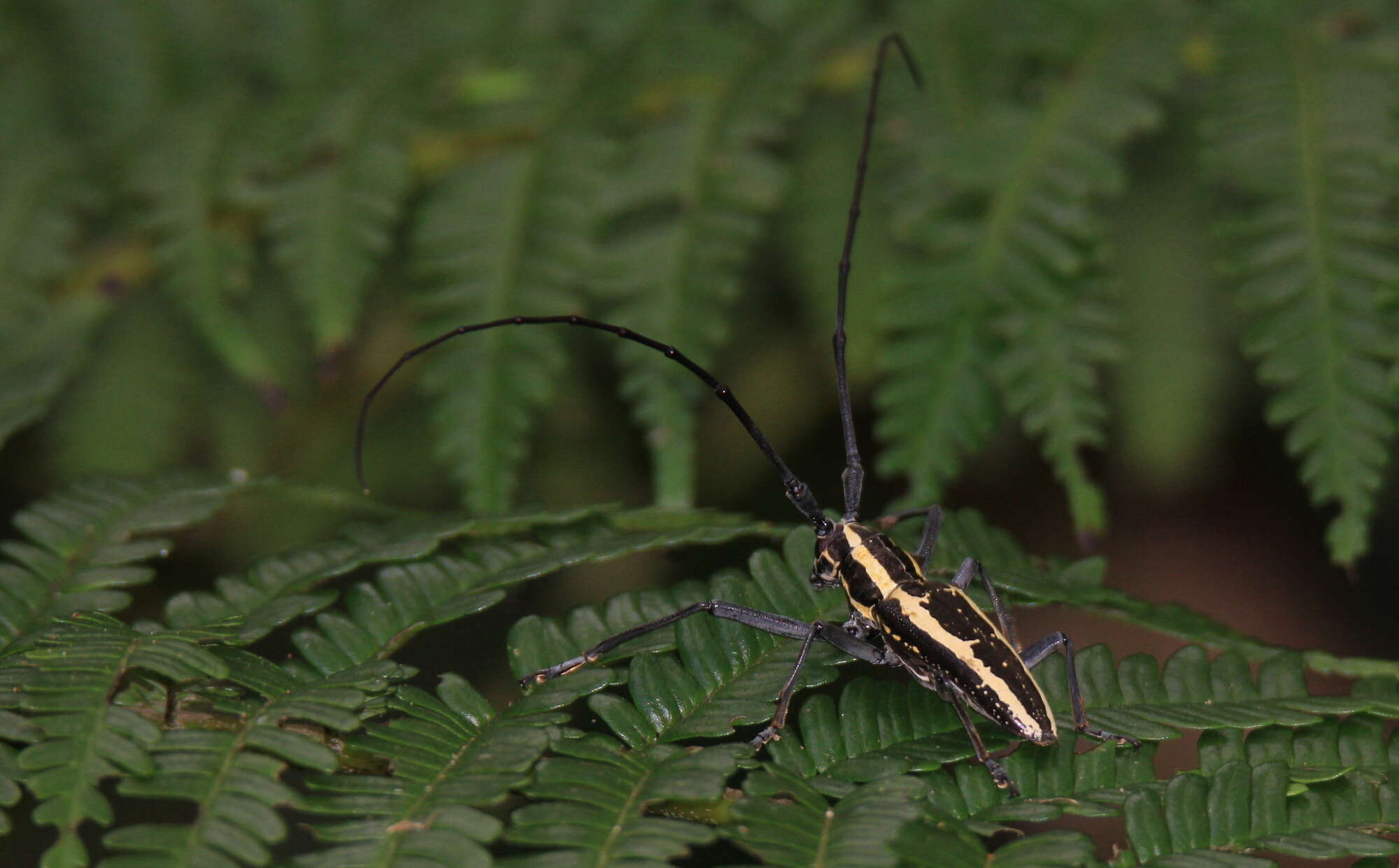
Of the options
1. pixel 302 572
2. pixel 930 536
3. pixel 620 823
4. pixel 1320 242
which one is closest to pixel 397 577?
pixel 302 572

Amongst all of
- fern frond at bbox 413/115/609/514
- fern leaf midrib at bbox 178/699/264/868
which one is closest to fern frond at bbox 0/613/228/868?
fern leaf midrib at bbox 178/699/264/868

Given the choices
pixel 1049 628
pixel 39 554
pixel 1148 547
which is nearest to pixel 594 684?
pixel 39 554

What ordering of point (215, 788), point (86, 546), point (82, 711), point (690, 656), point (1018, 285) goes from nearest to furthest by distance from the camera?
point (215, 788), point (82, 711), point (690, 656), point (86, 546), point (1018, 285)

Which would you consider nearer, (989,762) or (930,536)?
(989,762)

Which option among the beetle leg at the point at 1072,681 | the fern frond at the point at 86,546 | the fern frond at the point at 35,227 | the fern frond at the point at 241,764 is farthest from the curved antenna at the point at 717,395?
the fern frond at the point at 35,227

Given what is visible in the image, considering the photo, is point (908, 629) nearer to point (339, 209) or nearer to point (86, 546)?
point (86, 546)

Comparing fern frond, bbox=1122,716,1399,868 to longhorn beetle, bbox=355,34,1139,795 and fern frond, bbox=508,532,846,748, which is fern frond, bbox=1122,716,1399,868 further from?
fern frond, bbox=508,532,846,748
